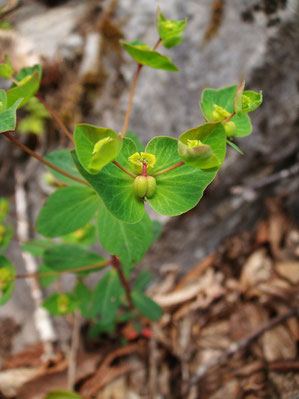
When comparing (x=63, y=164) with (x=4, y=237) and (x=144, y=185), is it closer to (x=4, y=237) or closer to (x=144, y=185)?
(x=144, y=185)

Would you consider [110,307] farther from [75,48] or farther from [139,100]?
[75,48]

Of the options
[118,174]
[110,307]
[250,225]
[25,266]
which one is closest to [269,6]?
[250,225]

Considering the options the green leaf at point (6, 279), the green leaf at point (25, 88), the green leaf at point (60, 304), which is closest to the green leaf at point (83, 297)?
the green leaf at point (60, 304)

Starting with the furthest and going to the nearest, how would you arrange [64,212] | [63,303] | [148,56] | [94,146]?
[63,303] → [64,212] → [148,56] → [94,146]

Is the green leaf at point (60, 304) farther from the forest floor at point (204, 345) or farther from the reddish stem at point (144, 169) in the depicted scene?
the reddish stem at point (144, 169)

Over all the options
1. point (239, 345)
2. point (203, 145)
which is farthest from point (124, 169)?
point (239, 345)
